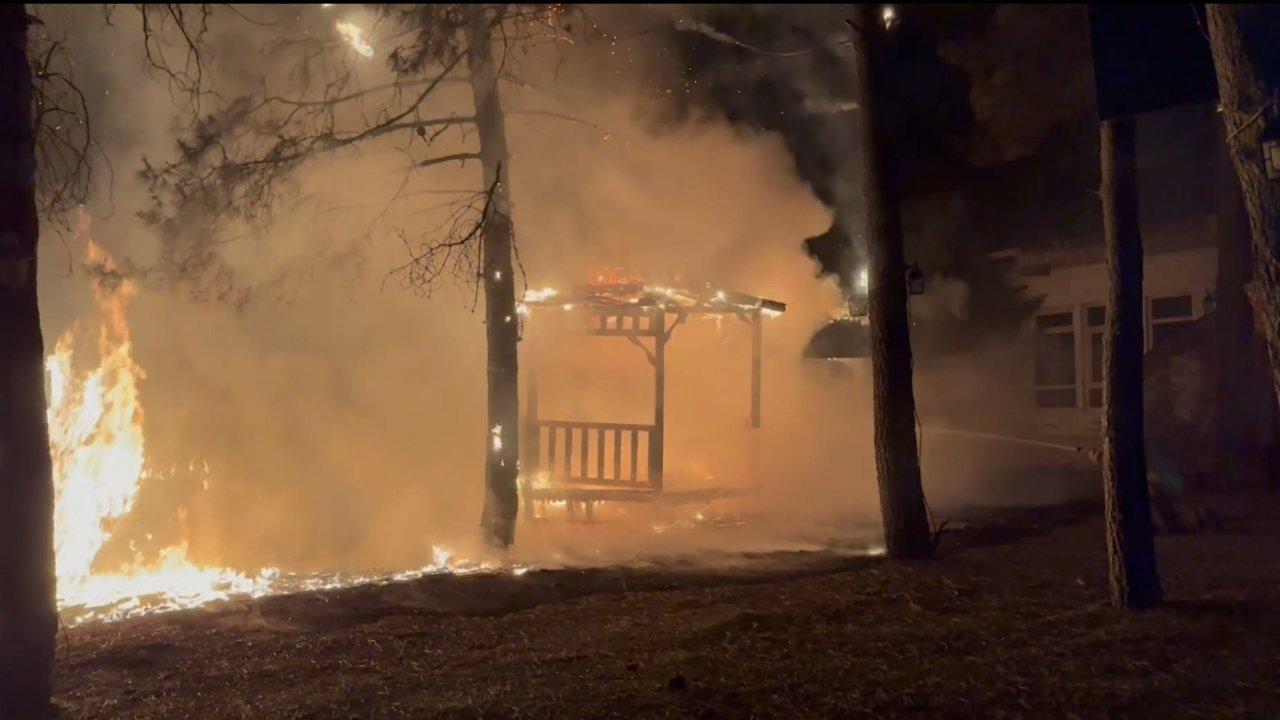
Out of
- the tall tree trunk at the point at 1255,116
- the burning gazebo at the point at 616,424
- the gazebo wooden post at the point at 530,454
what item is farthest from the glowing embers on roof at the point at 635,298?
the tall tree trunk at the point at 1255,116

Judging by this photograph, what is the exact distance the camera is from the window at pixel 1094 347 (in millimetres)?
15750

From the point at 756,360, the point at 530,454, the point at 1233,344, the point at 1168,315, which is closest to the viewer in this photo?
the point at 1233,344

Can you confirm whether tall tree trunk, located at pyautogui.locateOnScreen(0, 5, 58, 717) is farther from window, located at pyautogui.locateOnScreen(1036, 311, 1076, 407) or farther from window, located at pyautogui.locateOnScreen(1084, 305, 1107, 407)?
window, located at pyautogui.locateOnScreen(1036, 311, 1076, 407)

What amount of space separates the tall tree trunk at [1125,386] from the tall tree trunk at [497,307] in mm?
5604

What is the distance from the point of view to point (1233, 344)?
1185cm

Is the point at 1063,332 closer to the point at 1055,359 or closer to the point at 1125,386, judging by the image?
the point at 1055,359

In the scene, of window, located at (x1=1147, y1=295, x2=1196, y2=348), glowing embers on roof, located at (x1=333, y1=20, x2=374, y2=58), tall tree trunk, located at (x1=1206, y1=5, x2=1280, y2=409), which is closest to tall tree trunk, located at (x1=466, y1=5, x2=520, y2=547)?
glowing embers on roof, located at (x1=333, y1=20, x2=374, y2=58)

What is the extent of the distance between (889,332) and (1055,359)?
36.4 ft

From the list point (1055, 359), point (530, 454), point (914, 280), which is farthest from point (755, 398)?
point (1055, 359)

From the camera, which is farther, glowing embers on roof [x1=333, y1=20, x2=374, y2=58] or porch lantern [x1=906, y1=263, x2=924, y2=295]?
glowing embers on roof [x1=333, y1=20, x2=374, y2=58]

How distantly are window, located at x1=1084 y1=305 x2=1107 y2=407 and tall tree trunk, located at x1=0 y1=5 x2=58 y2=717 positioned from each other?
1546cm

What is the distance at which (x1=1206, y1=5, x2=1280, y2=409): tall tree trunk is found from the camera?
4.33 m

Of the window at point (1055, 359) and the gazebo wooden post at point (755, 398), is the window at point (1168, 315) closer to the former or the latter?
the window at point (1055, 359)

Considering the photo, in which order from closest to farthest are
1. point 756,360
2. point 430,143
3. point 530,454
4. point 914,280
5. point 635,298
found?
1. point 914,280
2. point 430,143
3. point 635,298
4. point 530,454
5. point 756,360
